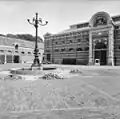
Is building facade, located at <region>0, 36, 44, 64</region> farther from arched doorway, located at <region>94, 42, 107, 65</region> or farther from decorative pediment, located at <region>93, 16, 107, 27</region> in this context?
decorative pediment, located at <region>93, 16, 107, 27</region>

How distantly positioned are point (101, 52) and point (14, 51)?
102 feet

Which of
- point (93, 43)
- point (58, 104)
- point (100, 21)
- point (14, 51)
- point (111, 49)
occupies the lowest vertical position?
point (58, 104)

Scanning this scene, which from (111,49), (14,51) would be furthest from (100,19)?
(14,51)

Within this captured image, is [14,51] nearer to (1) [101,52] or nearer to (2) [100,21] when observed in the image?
(1) [101,52]

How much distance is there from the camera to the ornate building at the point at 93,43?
3000 cm

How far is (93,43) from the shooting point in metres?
32.8

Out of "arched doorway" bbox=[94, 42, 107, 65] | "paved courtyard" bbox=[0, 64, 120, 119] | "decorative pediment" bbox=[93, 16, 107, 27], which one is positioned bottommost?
"paved courtyard" bbox=[0, 64, 120, 119]

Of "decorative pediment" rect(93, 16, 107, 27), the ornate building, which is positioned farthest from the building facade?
"decorative pediment" rect(93, 16, 107, 27)

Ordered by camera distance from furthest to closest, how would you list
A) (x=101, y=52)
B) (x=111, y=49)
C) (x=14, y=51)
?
(x=14, y=51) < (x=101, y=52) < (x=111, y=49)

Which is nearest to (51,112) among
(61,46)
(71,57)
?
(71,57)

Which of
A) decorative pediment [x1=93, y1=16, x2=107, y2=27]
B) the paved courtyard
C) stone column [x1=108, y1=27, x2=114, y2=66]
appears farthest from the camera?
decorative pediment [x1=93, y1=16, x2=107, y2=27]

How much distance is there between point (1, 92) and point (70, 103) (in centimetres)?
349

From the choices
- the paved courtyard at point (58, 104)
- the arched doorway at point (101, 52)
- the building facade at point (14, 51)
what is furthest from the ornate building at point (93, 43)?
the paved courtyard at point (58, 104)

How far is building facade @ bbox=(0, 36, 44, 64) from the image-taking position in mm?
40281
